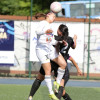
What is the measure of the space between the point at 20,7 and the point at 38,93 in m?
12.6

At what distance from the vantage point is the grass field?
10462 mm

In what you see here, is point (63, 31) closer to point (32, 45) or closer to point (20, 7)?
point (32, 45)

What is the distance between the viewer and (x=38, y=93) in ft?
37.2

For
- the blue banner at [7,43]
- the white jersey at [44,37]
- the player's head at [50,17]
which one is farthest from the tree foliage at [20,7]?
the white jersey at [44,37]

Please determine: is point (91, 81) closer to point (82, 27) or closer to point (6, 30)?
point (82, 27)

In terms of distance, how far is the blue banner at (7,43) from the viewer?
52.2ft

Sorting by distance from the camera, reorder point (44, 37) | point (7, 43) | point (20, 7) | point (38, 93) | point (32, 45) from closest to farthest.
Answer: point (44, 37)
point (38, 93)
point (32, 45)
point (7, 43)
point (20, 7)

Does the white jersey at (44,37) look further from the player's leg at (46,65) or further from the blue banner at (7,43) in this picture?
the blue banner at (7,43)

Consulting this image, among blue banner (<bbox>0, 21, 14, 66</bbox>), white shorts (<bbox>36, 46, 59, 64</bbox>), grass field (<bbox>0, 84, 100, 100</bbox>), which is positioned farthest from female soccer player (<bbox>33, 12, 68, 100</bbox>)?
blue banner (<bbox>0, 21, 14, 66</bbox>)

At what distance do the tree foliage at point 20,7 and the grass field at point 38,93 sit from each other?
905 cm

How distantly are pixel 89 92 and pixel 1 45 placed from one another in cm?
519

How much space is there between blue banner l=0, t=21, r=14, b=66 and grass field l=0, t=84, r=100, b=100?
2.96m

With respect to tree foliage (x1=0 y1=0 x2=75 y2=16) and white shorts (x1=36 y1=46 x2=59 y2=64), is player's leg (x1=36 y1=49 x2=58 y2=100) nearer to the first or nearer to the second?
white shorts (x1=36 y1=46 x2=59 y2=64)

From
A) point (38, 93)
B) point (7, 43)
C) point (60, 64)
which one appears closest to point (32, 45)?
point (7, 43)
